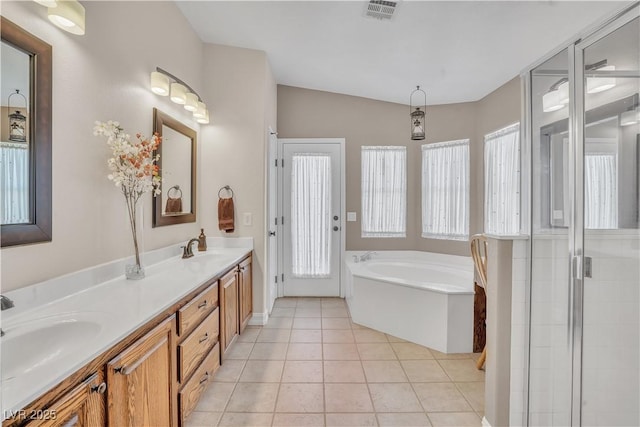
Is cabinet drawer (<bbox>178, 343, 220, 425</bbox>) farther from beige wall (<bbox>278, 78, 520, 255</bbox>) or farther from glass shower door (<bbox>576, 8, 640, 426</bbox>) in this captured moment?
beige wall (<bbox>278, 78, 520, 255</bbox>)

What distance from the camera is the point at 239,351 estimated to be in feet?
8.80

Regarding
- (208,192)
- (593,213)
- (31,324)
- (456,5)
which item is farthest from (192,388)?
(456,5)

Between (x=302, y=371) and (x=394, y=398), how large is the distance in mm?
703

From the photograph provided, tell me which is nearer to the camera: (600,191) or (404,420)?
(600,191)

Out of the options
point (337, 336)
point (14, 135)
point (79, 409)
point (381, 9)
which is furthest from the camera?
point (337, 336)

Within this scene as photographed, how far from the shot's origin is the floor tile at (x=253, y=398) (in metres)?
1.94

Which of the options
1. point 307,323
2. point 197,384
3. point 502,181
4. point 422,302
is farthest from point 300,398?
point 502,181

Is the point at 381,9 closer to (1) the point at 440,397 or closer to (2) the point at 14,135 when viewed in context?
(2) the point at 14,135

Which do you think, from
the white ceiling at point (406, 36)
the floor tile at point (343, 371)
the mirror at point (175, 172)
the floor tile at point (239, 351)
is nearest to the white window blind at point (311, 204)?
the white ceiling at point (406, 36)

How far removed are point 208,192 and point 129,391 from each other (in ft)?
7.53

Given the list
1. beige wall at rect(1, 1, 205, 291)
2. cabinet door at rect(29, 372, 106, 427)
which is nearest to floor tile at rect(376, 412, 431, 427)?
cabinet door at rect(29, 372, 106, 427)

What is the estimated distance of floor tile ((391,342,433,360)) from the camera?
8.68ft

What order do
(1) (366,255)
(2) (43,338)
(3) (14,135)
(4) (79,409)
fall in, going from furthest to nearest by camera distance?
(1) (366,255)
(3) (14,135)
(2) (43,338)
(4) (79,409)

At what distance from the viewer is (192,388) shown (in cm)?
172
